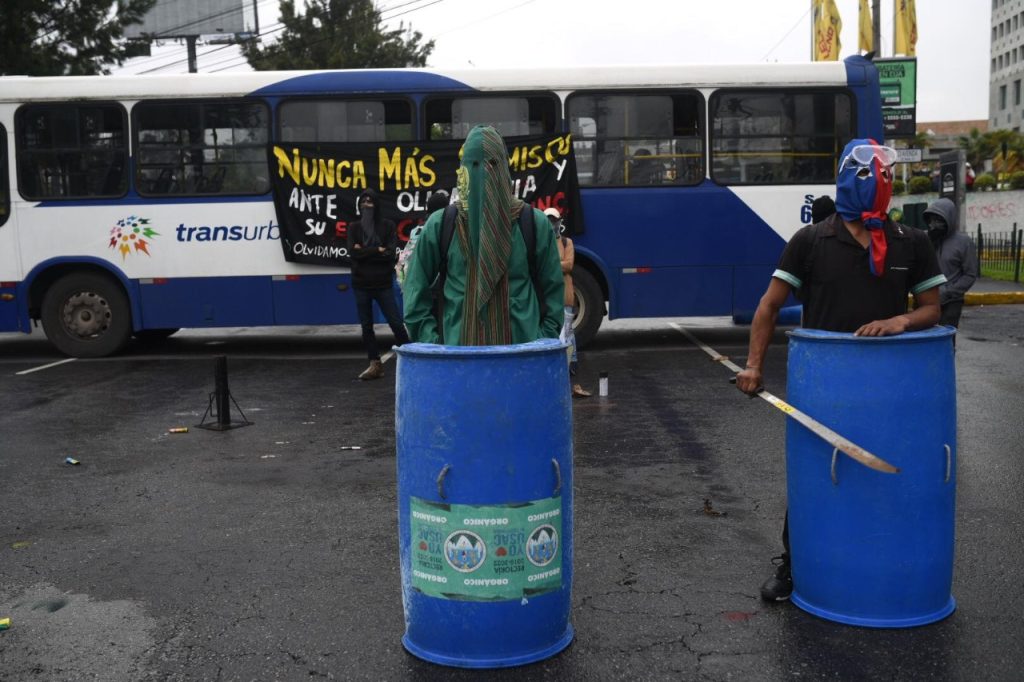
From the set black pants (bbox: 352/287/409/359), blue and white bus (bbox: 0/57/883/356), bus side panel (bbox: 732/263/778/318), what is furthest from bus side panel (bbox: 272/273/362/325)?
bus side panel (bbox: 732/263/778/318)

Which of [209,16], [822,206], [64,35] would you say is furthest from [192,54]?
[822,206]

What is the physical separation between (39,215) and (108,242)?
2.92 ft

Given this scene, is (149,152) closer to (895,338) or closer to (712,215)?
(712,215)

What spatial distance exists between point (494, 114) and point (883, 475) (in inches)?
390

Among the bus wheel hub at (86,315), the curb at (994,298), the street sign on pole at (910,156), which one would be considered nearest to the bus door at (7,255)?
the bus wheel hub at (86,315)

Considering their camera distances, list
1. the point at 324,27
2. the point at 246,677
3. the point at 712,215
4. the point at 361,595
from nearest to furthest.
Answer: the point at 246,677, the point at 361,595, the point at 712,215, the point at 324,27

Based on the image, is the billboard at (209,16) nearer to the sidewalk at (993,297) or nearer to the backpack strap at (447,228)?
the sidewalk at (993,297)

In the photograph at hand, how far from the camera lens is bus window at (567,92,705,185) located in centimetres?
1346

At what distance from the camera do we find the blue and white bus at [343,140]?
1348 cm

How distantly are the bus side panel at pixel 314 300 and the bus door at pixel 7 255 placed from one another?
3.16 metres

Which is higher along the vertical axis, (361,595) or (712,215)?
(712,215)

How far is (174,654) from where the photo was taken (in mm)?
4285

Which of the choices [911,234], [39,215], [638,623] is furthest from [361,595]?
[39,215]

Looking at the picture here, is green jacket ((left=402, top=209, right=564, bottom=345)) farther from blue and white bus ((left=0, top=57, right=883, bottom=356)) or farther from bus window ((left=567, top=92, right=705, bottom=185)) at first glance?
bus window ((left=567, top=92, right=705, bottom=185))
